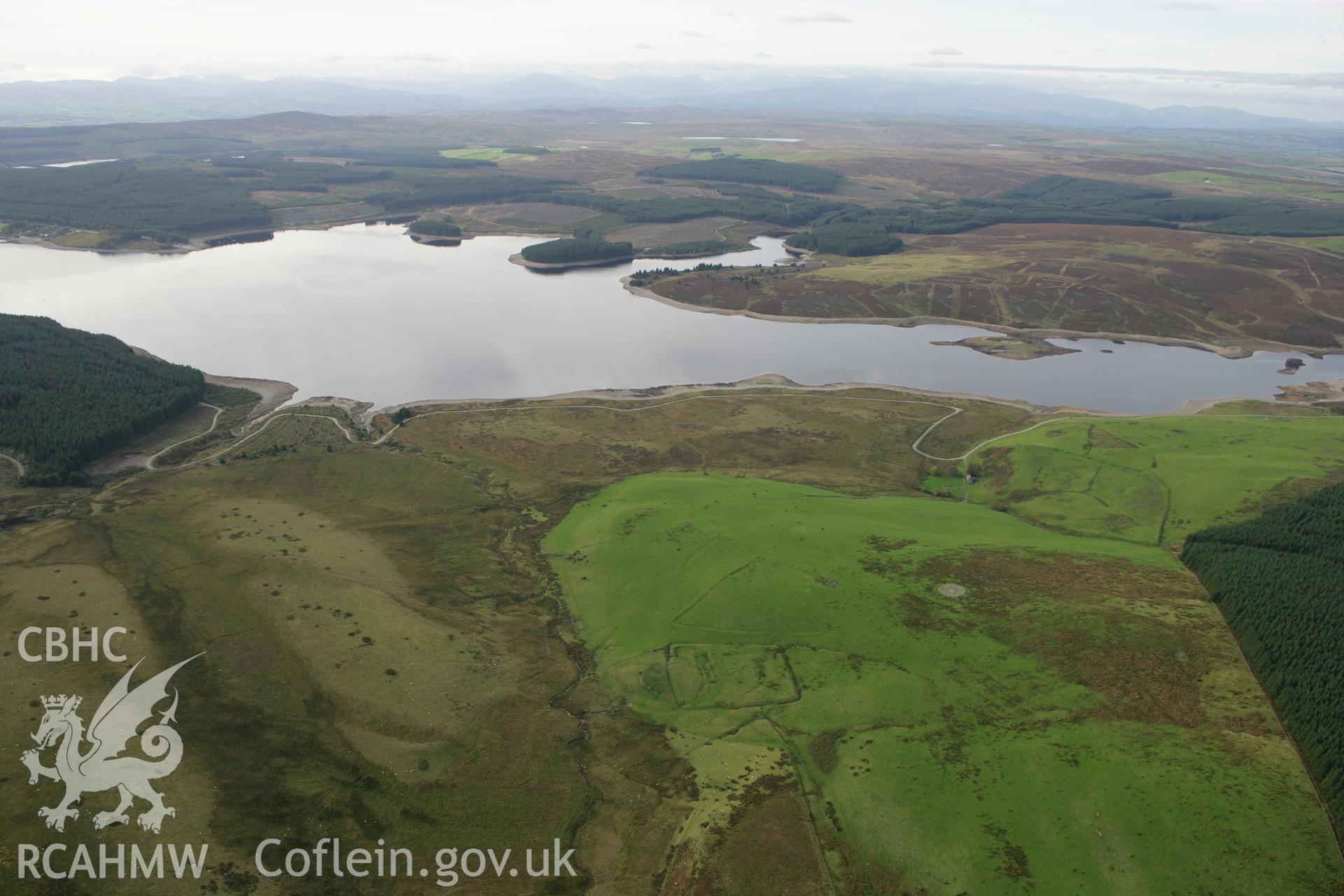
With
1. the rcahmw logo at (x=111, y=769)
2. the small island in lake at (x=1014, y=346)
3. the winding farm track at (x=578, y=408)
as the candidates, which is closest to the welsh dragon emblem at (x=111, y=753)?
the rcahmw logo at (x=111, y=769)

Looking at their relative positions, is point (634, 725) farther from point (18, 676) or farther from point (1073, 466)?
point (1073, 466)

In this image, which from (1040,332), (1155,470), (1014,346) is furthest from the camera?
(1040,332)

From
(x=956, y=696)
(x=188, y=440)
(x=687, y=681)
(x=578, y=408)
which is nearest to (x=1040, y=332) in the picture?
(x=578, y=408)

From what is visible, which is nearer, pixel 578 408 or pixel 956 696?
pixel 956 696

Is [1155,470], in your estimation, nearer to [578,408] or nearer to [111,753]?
[578,408]

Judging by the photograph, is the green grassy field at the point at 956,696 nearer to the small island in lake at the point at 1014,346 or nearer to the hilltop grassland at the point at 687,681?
the hilltop grassland at the point at 687,681

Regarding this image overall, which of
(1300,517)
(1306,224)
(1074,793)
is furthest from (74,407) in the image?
(1306,224)
